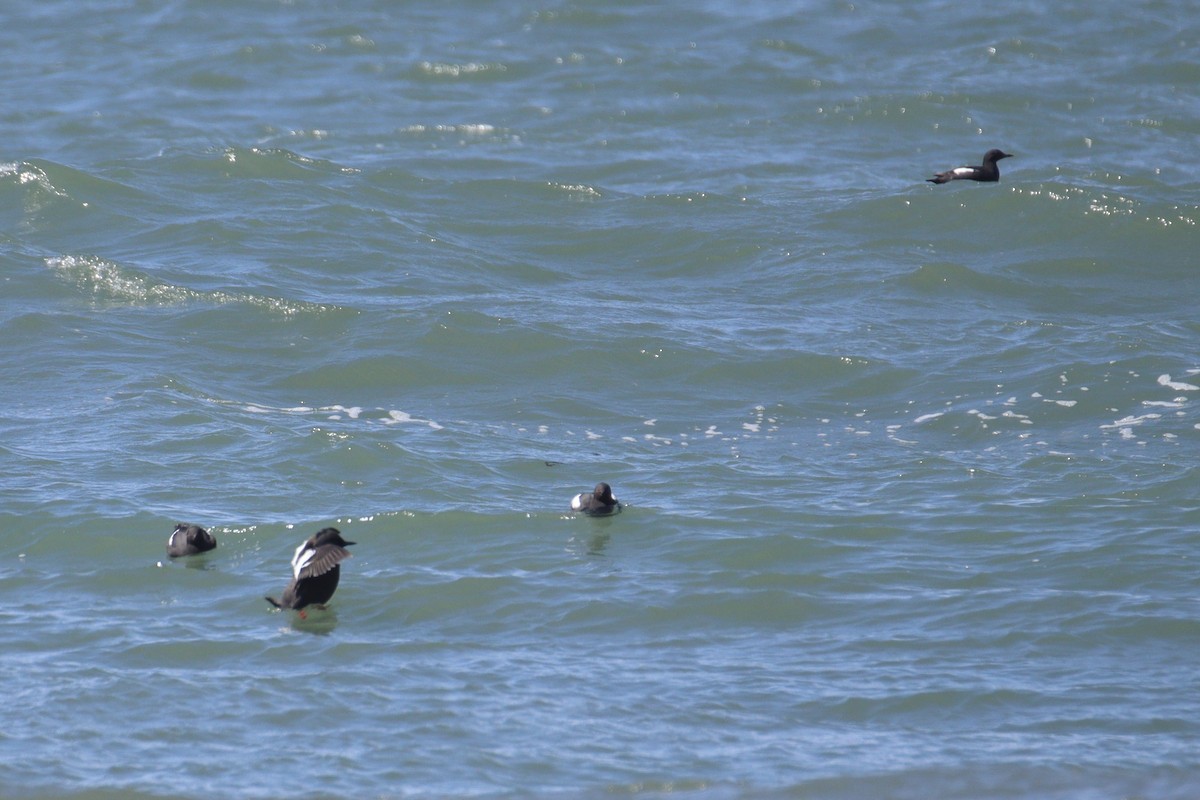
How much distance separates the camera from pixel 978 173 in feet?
57.5

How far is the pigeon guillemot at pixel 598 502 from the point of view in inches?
385

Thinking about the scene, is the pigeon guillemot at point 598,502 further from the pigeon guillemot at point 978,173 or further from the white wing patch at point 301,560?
the pigeon guillemot at point 978,173

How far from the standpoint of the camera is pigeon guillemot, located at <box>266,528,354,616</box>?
8258 mm

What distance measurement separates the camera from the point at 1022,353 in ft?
Answer: 43.3

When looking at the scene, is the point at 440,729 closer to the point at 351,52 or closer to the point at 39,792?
the point at 39,792

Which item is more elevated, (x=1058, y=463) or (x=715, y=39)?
(x=715, y=39)

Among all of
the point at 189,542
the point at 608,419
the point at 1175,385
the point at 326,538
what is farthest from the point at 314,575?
the point at 1175,385

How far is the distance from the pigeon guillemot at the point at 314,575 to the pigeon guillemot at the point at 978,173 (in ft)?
35.4

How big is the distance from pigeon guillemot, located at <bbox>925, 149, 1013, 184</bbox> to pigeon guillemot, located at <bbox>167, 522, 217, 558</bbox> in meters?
10.6

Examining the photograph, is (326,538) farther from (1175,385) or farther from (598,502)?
(1175,385)

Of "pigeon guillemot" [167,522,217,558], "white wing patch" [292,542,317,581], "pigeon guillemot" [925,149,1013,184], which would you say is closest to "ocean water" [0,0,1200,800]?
"pigeon guillemot" [167,522,217,558]

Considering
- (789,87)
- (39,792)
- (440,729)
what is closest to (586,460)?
(440,729)

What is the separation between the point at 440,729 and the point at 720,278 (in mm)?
9034

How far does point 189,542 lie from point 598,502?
8.32 feet
